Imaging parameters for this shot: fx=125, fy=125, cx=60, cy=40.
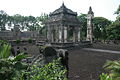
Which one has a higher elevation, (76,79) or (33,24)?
(33,24)

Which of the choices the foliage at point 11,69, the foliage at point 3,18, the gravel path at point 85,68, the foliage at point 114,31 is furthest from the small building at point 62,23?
the foliage at point 3,18

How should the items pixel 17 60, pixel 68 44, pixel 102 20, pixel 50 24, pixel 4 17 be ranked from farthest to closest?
pixel 4 17 < pixel 102 20 < pixel 50 24 < pixel 68 44 < pixel 17 60

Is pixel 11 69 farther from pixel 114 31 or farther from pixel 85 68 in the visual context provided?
pixel 114 31

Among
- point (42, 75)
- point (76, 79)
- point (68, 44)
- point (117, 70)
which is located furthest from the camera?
point (68, 44)

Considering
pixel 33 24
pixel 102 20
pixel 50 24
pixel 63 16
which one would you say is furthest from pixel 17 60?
pixel 33 24

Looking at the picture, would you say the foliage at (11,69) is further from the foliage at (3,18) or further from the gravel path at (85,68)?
the foliage at (3,18)

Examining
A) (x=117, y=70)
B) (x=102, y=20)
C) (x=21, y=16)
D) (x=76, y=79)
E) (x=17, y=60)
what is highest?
(x=21, y=16)

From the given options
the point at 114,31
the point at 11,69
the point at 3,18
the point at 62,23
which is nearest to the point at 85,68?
the point at 11,69

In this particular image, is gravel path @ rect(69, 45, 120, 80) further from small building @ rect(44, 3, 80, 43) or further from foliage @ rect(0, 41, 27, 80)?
small building @ rect(44, 3, 80, 43)

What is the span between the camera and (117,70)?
4.32 metres

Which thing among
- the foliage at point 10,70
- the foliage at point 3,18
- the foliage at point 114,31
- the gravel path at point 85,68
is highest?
the foliage at point 3,18

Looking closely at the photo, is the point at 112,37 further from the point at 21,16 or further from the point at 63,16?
the point at 21,16

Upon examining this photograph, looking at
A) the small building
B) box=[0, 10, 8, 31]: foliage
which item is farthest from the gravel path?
box=[0, 10, 8, 31]: foliage

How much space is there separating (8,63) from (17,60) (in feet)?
1.28
